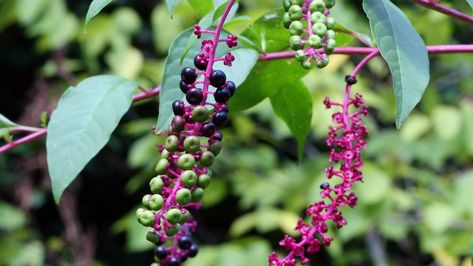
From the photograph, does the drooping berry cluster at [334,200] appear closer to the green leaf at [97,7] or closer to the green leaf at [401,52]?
the green leaf at [401,52]

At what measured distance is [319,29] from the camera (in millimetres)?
632

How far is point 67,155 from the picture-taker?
29.8 inches

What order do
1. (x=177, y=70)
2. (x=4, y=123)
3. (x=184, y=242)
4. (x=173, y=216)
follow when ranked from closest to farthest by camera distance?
(x=173, y=216) < (x=177, y=70) < (x=184, y=242) < (x=4, y=123)

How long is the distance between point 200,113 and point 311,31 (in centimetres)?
13

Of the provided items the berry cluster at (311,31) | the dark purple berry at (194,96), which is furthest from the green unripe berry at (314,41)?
the dark purple berry at (194,96)

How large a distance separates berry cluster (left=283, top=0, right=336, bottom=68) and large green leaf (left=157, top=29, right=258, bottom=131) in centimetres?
11

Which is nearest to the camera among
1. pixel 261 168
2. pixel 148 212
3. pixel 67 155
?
pixel 148 212

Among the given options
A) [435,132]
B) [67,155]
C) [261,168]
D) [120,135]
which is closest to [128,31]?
[120,135]

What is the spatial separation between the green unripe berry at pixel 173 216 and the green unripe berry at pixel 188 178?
28 millimetres

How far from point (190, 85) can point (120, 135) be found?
2631mm

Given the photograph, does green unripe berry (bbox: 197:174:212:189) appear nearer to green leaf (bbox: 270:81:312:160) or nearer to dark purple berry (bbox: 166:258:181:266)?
dark purple berry (bbox: 166:258:181:266)

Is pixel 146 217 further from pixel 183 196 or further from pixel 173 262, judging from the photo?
pixel 173 262

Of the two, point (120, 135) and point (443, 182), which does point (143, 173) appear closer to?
point (120, 135)

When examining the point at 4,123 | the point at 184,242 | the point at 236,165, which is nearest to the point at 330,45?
the point at 184,242
